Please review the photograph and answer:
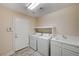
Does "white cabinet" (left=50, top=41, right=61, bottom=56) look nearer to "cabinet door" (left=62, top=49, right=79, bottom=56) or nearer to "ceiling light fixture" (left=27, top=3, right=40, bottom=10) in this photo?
"cabinet door" (left=62, top=49, right=79, bottom=56)

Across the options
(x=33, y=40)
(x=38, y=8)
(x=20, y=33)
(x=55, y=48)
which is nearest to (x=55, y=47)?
(x=55, y=48)

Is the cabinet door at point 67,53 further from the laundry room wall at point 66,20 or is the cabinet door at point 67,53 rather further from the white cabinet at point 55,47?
the laundry room wall at point 66,20

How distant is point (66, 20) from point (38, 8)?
2.25 feet

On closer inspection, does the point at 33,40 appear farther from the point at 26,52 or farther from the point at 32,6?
the point at 32,6

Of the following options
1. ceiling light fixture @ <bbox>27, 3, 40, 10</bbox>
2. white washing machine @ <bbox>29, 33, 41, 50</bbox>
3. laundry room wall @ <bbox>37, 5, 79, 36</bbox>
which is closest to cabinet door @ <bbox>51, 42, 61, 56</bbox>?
laundry room wall @ <bbox>37, 5, 79, 36</bbox>

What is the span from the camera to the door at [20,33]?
1.36m

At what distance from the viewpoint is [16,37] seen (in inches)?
54.7

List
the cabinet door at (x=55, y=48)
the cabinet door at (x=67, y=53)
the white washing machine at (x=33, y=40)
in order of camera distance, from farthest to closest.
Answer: the white washing machine at (x=33, y=40) → the cabinet door at (x=55, y=48) → the cabinet door at (x=67, y=53)

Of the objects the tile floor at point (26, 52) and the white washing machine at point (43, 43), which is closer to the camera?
the tile floor at point (26, 52)

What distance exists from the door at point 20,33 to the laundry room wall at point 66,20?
14.2 inches

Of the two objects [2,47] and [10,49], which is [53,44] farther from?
[2,47]

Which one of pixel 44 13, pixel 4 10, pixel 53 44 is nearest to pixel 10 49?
pixel 4 10

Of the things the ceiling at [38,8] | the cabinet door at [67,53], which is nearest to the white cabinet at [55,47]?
the cabinet door at [67,53]

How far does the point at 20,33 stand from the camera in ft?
4.53
